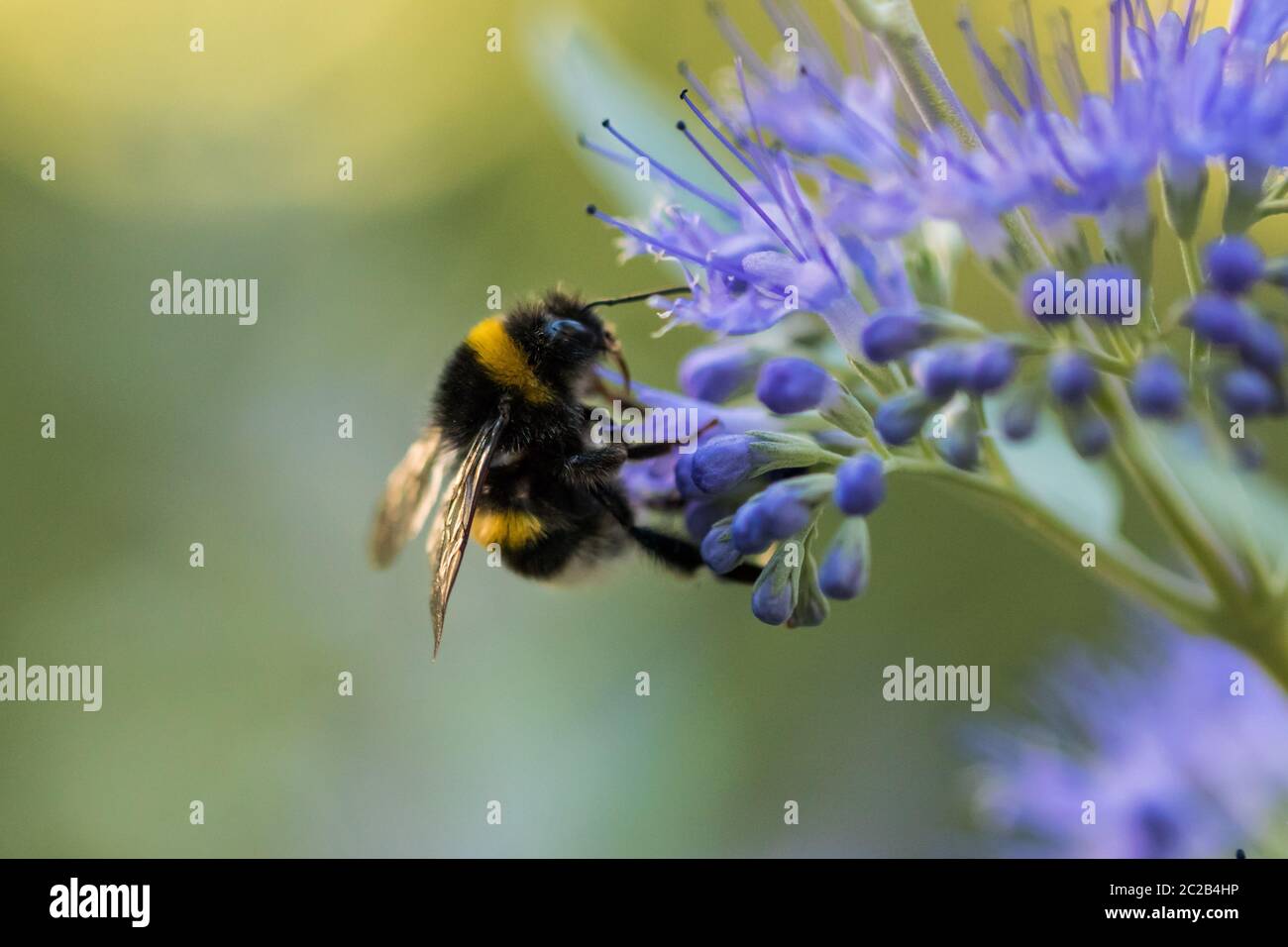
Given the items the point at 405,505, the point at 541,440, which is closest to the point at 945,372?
the point at 541,440

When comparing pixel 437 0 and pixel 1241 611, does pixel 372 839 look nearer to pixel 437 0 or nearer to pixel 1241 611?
pixel 1241 611

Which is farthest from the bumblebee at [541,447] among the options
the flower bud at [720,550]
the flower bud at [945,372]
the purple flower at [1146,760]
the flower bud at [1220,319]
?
the purple flower at [1146,760]

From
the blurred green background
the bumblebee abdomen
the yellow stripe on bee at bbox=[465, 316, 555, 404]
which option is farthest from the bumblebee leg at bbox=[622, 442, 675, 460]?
the blurred green background

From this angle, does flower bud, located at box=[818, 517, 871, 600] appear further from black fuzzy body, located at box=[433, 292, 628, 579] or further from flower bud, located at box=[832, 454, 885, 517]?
black fuzzy body, located at box=[433, 292, 628, 579]

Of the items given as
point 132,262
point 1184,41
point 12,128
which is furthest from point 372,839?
point 12,128

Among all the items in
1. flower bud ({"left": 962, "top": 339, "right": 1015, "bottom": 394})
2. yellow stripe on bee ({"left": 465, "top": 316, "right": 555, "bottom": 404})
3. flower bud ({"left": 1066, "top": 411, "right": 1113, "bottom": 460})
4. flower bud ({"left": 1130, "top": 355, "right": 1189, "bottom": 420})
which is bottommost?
flower bud ({"left": 1066, "top": 411, "right": 1113, "bottom": 460})

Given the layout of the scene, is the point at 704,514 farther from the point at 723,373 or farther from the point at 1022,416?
the point at 1022,416
